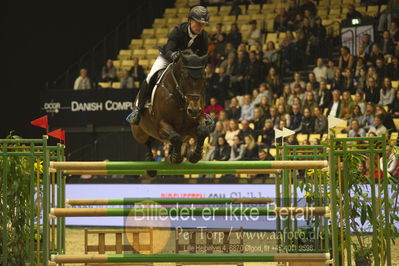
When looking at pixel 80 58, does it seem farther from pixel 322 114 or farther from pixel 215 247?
pixel 215 247

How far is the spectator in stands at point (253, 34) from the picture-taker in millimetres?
15422

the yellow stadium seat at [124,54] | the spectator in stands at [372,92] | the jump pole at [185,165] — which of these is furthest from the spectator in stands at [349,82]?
the jump pole at [185,165]

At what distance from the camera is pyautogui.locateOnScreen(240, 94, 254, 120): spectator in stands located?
13.0 meters

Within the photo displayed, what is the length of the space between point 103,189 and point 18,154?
603cm

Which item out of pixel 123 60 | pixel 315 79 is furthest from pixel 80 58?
pixel 315 79

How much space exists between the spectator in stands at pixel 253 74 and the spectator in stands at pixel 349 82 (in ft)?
6.44

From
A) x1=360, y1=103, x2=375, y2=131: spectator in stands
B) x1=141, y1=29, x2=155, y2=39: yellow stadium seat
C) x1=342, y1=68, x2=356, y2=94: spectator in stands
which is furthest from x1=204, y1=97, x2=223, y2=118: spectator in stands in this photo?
x1=141, y1=29, x2=155, y2=39: yellow stadium seat

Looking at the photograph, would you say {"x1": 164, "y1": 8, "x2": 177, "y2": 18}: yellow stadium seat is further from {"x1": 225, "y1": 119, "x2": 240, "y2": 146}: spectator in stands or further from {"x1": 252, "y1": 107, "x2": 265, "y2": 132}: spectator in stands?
{"x1": 225, "y1": 119, "x2": 240, "y2": 146}: spectator in stands

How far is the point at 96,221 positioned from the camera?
11.7 m

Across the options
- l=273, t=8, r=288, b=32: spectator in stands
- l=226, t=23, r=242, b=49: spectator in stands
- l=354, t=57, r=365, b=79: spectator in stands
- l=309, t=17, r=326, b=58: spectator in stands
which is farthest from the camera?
l=273, t=8, r=288, b=32: spectator in stands

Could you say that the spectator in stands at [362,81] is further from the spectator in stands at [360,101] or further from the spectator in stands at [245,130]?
the spectator in stands at [245,130]

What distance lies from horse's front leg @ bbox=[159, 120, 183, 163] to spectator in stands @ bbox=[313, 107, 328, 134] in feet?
22.7

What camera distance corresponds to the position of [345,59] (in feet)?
43.1

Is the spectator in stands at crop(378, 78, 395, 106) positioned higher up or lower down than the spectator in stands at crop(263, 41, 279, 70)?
lower down
